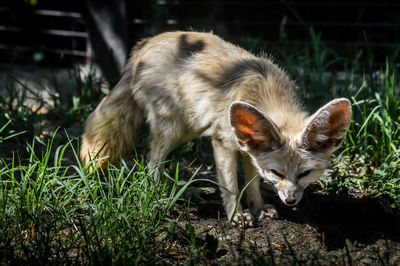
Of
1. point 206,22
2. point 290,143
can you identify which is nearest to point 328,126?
point 290,143

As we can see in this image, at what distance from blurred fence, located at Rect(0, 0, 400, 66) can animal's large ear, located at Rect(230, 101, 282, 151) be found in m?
3.12

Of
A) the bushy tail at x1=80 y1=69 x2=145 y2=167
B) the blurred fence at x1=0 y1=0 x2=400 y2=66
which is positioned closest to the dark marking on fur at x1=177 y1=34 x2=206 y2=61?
the bushy tail at x1=80 y1=69 x2=145 y2=167

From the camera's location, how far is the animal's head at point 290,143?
298 centimetres

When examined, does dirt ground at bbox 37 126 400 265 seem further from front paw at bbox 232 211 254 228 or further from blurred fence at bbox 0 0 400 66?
blurred fence at bbox 0 0 400 66

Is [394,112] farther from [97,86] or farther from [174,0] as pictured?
[174,0]

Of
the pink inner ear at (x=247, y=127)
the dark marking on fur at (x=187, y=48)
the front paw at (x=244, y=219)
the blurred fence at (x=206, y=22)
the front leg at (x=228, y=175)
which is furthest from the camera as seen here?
the blurred fence at (x=206, y=22)

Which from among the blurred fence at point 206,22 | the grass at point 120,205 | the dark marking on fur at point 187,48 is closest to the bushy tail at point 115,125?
the grass at point 120,205

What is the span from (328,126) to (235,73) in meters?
0.92

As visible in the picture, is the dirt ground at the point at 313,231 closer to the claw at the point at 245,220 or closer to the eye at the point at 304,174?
the claw at the point at 245,220

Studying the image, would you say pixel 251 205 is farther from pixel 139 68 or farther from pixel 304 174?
pixel 139 68

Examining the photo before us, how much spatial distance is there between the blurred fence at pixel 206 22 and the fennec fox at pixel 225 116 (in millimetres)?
2326

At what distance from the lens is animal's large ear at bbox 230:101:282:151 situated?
2.98m

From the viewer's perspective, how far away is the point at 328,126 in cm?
299

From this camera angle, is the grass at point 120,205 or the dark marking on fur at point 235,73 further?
the dark marking on fur at point 235,73
